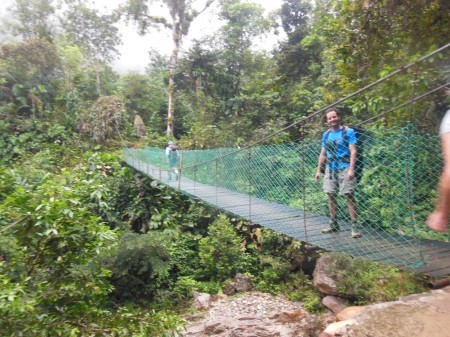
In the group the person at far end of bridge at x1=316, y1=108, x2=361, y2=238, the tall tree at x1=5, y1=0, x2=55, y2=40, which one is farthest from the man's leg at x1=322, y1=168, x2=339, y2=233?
the tall tree at x1=5, y1=0, x2=55, y2=40

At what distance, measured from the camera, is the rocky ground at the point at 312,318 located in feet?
3.34

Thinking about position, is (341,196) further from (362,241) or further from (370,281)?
(370,281)

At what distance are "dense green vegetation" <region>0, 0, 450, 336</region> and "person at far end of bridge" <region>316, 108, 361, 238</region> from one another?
0.62 ft

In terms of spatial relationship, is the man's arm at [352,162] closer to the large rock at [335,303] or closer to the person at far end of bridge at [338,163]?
the person at far end of bridge at [338,163]

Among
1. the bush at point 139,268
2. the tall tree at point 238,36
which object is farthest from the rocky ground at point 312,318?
the tall tree at point 238,36

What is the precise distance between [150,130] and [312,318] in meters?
6.36

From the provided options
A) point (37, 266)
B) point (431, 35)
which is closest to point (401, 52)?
point (431, 35)

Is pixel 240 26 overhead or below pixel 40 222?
overhead

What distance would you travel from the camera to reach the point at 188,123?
7727mm

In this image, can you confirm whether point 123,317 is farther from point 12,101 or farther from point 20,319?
point 12,101

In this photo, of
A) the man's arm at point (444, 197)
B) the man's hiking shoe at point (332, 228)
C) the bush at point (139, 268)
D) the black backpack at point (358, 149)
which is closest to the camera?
the man's arm at point (444, 197)

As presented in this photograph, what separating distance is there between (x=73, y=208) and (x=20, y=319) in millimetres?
446

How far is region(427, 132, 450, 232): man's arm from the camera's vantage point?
57cm

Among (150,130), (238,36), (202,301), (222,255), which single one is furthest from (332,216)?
(150,130)
